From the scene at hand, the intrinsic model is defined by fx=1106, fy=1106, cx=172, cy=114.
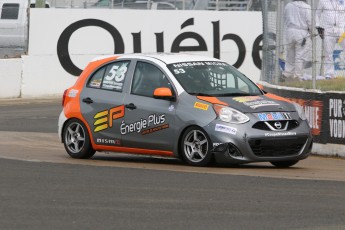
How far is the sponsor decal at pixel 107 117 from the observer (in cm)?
1438

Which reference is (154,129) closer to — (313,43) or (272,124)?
(272,124)

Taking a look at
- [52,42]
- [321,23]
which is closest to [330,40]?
[321,23]

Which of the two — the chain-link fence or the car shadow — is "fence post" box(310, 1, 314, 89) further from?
the car shadow

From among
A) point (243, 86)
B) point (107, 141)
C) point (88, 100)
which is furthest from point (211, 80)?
point (88, 100)

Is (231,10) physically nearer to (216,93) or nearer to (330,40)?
(330,40)

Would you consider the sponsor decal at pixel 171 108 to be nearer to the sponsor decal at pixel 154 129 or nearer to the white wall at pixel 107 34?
the sponsor decal at pixel 154 129

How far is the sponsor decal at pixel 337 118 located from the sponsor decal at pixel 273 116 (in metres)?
1.88

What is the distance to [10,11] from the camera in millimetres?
31484

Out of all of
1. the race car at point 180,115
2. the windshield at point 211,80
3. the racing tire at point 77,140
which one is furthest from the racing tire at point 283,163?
the racing tire at point 77,140

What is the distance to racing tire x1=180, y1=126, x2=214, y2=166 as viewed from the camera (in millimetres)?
13391

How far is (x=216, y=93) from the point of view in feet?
45.6

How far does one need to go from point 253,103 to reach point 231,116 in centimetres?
44

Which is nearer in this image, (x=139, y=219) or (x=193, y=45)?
(x=139, y=219)

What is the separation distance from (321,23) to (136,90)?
130 inches
